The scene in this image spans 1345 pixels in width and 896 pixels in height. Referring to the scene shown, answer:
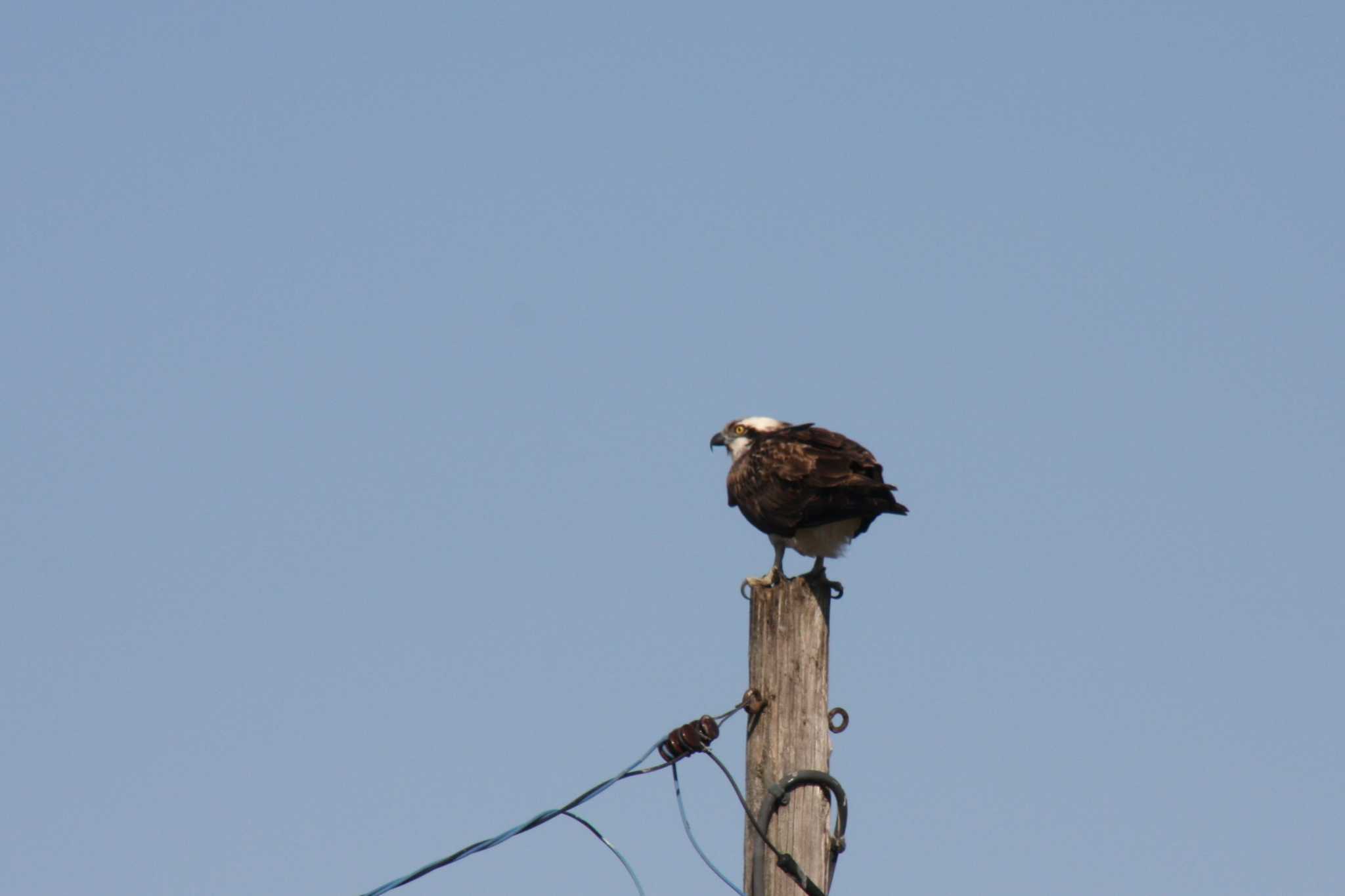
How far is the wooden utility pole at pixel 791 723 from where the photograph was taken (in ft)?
23.3

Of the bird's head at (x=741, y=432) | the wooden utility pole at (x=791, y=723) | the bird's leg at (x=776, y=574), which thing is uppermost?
the bird's head at (x=741, y=432)

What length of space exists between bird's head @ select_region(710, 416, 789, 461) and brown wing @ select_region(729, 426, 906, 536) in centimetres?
198

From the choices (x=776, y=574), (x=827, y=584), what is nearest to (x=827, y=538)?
(x=776, y=574)

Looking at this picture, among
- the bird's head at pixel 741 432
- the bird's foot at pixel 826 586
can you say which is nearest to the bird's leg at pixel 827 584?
the bird's foot at pixel 826 586

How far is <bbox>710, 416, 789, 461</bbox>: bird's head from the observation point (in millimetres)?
13367

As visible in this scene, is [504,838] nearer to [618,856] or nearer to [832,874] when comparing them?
[618,856]

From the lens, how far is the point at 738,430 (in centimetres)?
1363

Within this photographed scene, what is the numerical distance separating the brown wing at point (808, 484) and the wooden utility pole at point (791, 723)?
2651mm

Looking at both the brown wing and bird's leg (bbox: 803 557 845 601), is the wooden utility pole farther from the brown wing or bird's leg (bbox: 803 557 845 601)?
the brown wing

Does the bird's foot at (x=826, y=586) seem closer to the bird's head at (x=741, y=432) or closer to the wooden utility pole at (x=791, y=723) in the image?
the wooden utility pole at (x=791, y=723)

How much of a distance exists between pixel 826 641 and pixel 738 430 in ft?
20.7

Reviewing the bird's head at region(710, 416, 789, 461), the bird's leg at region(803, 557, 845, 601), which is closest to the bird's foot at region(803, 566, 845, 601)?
the bird's leg at region(803, 557, 845, 601)

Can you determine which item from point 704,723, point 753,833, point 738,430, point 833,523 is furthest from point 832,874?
point 738,430

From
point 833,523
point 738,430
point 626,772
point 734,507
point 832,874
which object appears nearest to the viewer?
point 832,874
